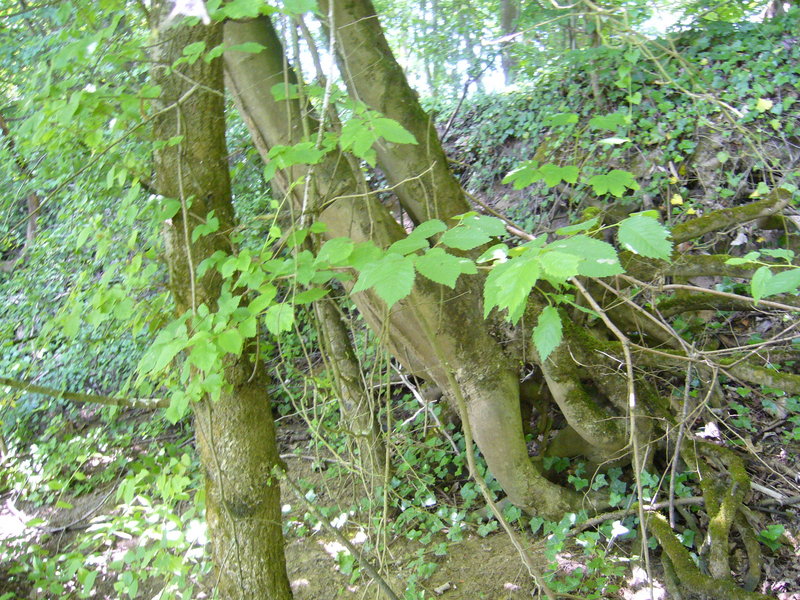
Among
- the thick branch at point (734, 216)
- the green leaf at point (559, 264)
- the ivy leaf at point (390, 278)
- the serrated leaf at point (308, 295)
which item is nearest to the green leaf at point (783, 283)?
the green leaf at point (559, 264)

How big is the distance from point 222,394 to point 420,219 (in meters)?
1.67

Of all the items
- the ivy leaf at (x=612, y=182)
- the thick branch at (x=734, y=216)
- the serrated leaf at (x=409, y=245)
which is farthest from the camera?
the thick branch at (x=734, y=216)

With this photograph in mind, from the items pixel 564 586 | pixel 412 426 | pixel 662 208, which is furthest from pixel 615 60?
pixel 564 586

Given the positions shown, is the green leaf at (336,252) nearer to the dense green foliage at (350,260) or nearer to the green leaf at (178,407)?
the dense green foliage at (350,260)

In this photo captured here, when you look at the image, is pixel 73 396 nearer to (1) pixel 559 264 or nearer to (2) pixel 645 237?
(1) pixel 559 264

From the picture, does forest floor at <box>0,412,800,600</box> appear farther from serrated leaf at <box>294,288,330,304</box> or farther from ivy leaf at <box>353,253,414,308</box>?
ivy leaf at <box>353,253,414,308</box>

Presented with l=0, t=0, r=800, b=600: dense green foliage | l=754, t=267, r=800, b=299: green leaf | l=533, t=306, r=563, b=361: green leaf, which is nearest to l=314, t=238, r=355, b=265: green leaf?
l=0, t=0, r=800, b=600: dense green foliage

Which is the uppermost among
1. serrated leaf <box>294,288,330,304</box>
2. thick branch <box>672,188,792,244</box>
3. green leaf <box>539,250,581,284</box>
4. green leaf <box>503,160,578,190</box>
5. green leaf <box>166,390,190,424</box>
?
green leaf <box>539,250,581,284</box>

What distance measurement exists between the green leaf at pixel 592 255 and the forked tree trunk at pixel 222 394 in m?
1.36

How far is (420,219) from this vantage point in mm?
3404

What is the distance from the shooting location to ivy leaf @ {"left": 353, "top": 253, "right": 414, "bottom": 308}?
1.18 metres

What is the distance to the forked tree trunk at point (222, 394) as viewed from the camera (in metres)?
2.17

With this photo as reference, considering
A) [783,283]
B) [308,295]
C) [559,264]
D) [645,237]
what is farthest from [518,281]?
[308,295]

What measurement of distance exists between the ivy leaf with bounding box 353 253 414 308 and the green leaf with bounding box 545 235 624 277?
0.28 meters
